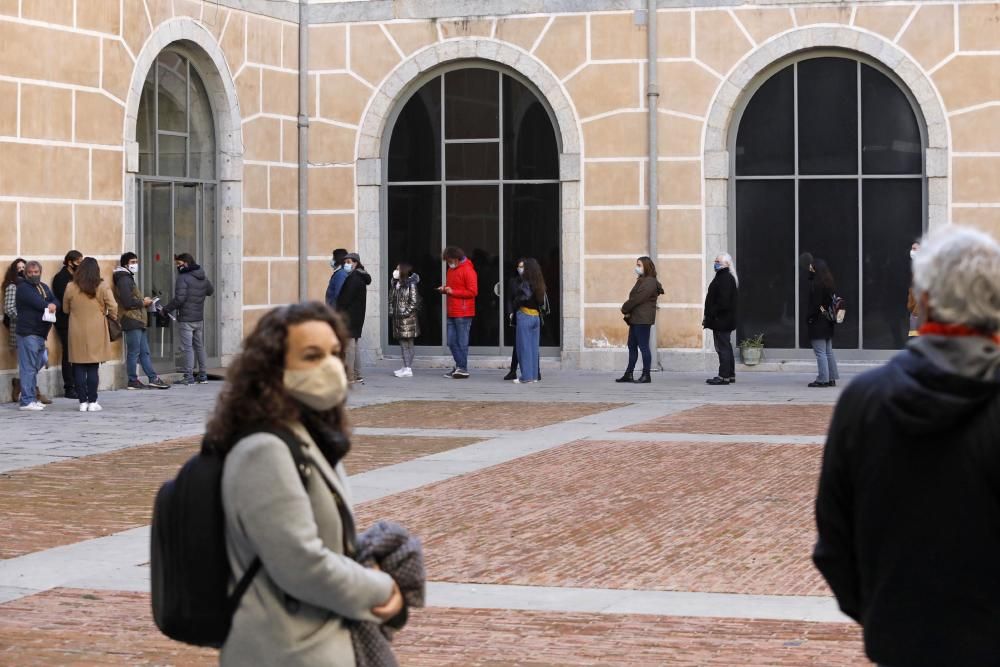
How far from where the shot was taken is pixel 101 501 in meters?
10.7

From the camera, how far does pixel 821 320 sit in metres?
20.1

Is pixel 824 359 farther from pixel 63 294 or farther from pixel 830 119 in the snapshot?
pixel 63 294

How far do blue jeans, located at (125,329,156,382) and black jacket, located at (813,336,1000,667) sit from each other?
17.0 metres

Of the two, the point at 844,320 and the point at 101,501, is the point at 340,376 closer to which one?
the point at 101,501

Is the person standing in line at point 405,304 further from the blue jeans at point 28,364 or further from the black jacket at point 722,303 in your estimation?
the blue jeans at point 28,364

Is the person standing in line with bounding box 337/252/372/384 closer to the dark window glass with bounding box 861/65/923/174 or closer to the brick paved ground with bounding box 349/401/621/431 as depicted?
the brick paved ground with bounding box 349/401/621/431

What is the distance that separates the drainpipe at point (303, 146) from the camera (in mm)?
23781

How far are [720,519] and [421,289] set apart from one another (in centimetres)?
1427

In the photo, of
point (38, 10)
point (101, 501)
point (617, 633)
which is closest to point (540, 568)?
point (617, 633)

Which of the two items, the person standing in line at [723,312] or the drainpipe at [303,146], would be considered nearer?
the person standing in line at [723,312]

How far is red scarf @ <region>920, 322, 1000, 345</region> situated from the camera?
10.4ft

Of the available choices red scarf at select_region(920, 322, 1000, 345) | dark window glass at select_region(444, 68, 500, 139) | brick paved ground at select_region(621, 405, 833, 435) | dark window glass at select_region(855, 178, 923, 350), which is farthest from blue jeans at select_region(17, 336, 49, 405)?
red scarf at select_region(920, 322, 1000, 345)

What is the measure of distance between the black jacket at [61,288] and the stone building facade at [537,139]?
56.5 inches

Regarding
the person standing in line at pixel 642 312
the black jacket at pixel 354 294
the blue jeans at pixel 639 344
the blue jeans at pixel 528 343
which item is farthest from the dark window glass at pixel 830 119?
the black jacket at pixel 354 294
